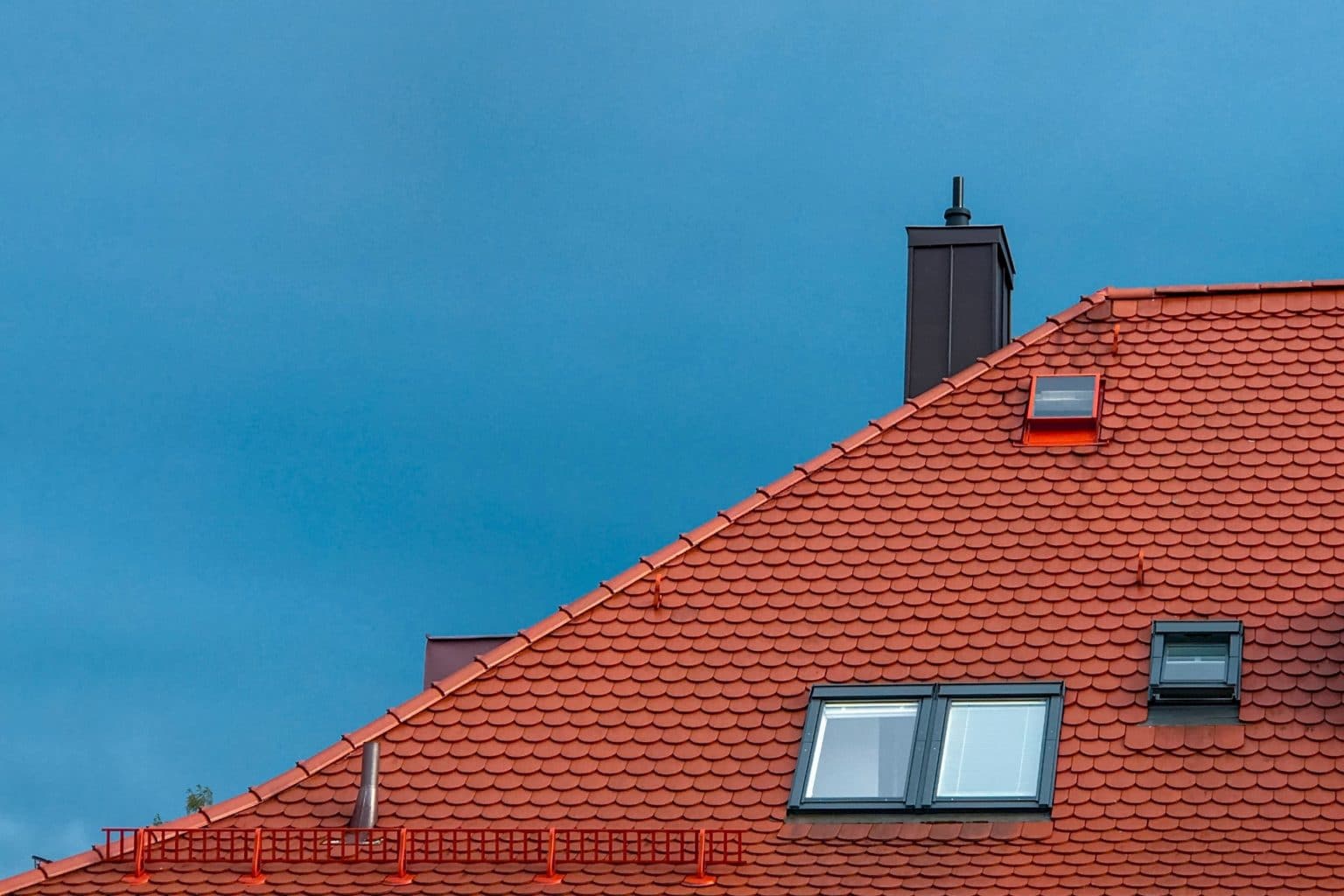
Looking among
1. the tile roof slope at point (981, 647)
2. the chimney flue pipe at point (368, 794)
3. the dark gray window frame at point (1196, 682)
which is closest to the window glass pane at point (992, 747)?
the tile roof slope at point (981, 647)

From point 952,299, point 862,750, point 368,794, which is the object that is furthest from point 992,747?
point 952,299

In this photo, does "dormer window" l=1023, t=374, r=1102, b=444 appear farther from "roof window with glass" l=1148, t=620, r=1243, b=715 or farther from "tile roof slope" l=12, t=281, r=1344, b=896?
"roof window with glass" l=1148, t=620, r=1243, b=715

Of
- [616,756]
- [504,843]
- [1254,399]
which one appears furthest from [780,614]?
[1254,399]

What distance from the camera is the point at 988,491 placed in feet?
53.4

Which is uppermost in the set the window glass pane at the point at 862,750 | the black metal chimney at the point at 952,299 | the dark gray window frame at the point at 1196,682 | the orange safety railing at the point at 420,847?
the black metal chimney at the point at 952,299

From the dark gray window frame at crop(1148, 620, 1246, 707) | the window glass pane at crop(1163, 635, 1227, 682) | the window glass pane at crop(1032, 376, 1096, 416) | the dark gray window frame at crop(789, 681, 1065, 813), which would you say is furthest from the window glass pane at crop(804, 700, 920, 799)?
the window glass pane at crop(1032, 376, 1096, 416)

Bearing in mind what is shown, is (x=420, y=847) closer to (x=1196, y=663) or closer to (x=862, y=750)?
(x=862, y=750)

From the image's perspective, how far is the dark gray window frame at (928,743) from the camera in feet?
46.0

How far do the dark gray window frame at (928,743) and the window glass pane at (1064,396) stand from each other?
2530 mm

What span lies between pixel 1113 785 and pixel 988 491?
2.96 meters

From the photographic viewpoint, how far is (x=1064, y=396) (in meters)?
16.6

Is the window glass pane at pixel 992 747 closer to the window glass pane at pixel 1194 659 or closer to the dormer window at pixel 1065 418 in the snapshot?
the window glass pane at pixel 1194 659

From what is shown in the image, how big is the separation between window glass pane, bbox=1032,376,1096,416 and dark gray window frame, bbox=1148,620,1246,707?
2.06 metres

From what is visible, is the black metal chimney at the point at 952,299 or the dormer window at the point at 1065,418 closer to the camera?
the dormer window at the point at 1065,418
